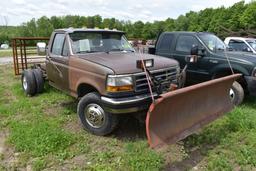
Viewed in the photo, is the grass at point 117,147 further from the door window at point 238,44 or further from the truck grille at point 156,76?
the door window at point 238,44

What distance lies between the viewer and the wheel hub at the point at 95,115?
4.89 metres

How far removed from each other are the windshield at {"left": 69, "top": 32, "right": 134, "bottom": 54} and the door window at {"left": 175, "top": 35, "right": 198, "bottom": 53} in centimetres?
236

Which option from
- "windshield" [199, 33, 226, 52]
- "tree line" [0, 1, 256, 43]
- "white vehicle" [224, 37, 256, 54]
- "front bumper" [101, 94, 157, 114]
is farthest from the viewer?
"tree line" [0, 1, 256, 43]

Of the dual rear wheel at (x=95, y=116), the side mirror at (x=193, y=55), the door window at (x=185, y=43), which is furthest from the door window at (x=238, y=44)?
the dual rear wheel at (x=95, y=116)

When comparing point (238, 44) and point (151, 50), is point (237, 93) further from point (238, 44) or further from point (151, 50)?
point (238, 44)

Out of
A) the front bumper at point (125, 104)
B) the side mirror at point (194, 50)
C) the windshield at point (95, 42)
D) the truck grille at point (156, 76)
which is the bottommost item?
the front bumper at point (125, 104)

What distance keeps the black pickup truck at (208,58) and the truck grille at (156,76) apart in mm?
2074

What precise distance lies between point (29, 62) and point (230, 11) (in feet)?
133

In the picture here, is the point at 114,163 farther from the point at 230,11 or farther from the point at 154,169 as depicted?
the point at 230,11

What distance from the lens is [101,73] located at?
462 cm

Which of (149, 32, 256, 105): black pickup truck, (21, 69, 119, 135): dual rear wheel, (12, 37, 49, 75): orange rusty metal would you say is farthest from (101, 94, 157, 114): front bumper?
(12, 37, 49, 75): orange rusty metal

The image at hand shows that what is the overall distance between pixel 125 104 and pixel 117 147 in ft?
2.60

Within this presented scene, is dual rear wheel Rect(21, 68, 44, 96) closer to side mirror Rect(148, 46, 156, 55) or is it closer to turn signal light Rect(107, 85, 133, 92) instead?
side mirror Rect(148, 46, 156, 55)

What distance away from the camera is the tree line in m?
40.6
